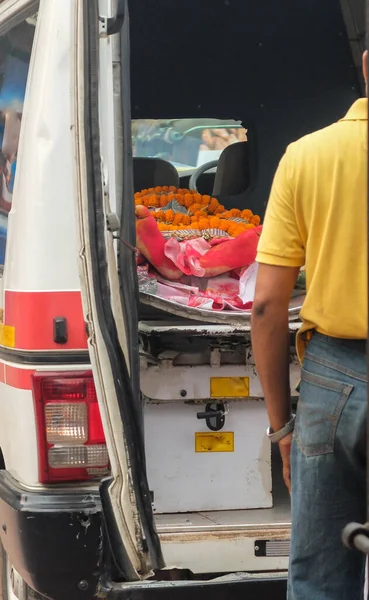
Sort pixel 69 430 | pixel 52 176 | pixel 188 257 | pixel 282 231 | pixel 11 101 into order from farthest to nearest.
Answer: pixel 188 257
pixel 11 101
pixel 69 430
pixel 52 176
pixel 282 231

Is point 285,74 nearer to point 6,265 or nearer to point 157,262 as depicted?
point 157,262

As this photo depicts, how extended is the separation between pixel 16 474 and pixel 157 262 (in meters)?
Answer: 1.31

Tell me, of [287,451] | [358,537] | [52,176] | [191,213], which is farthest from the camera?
[191,213]

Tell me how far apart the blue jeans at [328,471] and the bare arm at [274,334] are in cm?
10

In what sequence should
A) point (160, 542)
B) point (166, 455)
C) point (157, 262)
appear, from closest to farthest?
point (160, 542), point (166, 455), point (157, 262)

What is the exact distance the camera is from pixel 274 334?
99.2 inches

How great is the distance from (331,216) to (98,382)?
3.14 ft

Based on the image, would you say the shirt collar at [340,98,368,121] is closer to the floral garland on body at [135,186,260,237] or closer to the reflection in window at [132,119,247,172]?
the floral garland on body at [135,186,260,237]

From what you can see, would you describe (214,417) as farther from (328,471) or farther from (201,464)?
(328,471)

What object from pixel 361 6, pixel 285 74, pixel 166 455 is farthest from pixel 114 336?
pixel 285 74

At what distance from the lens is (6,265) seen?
3.22m

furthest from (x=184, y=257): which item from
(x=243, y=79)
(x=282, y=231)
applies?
(x=243, y=79)

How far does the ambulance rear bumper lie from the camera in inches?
121

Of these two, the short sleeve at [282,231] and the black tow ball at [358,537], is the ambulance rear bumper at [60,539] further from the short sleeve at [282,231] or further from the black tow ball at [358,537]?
the black tow ball at [358,537]
